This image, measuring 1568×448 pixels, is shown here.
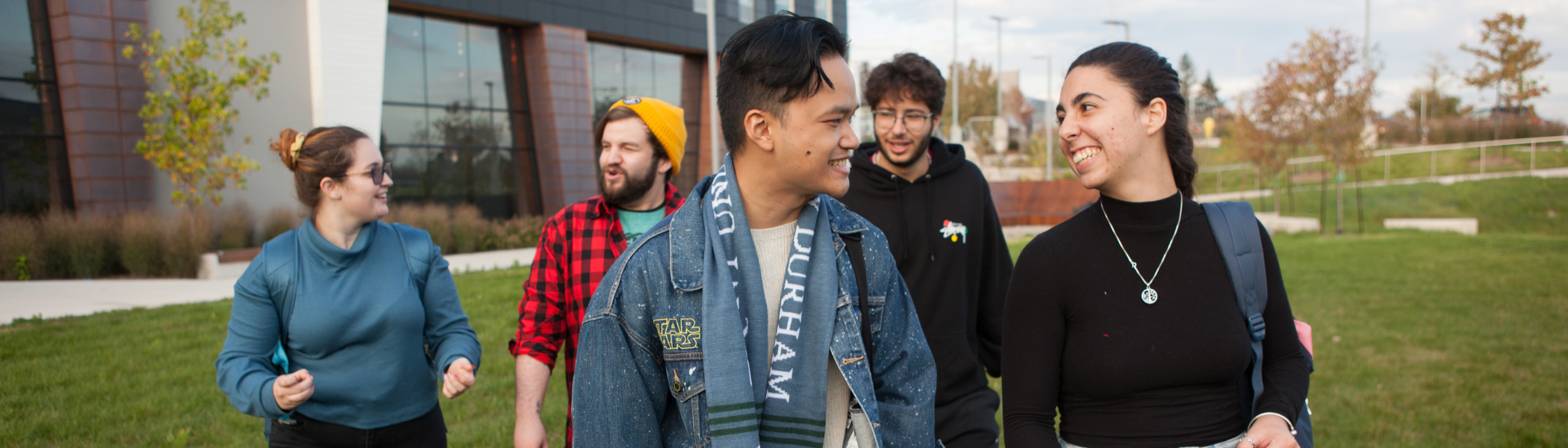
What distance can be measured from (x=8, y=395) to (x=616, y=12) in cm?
1902

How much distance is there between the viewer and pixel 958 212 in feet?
11.8

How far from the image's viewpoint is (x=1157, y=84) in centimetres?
230

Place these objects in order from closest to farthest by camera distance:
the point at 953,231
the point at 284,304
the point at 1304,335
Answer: the point at 1304,335 < the point at 284,304 < the point at 953,231

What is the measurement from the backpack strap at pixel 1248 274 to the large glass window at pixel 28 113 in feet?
61.0

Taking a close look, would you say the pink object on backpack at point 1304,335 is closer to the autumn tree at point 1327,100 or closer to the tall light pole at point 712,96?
the tall light pole at point 712,96

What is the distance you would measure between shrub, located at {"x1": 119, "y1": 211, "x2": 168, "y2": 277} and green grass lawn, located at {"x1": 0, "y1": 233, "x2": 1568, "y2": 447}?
14.5 feet

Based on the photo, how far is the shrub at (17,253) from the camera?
1200 centimetres

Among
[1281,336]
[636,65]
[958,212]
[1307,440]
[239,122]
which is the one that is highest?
[636,65]

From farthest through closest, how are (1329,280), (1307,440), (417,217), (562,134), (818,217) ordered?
(562,134) < (417,217) < (1329,280) < (1307,440) < (818,217)

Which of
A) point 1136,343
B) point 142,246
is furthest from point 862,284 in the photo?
point 142,246

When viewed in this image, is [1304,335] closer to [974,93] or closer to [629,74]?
[629,74]

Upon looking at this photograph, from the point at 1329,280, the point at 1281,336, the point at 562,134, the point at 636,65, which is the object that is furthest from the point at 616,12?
the point at 1281,336

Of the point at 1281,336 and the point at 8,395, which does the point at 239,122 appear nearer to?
the point at 8,395

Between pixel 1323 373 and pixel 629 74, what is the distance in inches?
829
